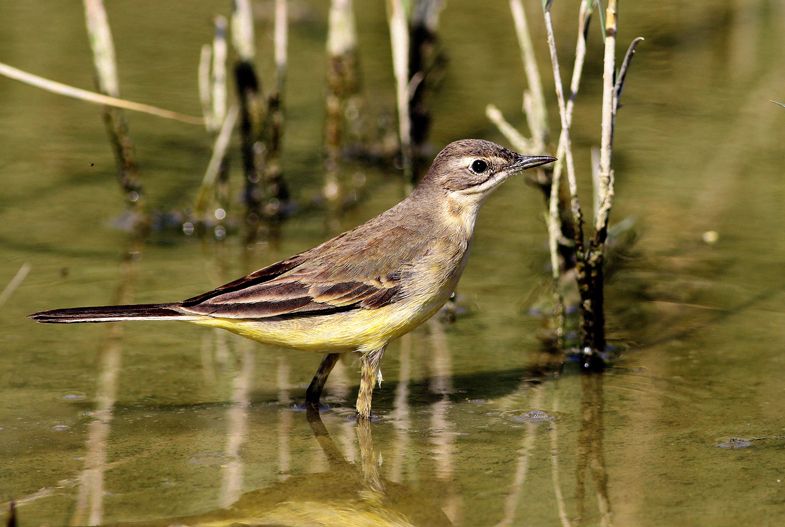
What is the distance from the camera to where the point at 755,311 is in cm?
856

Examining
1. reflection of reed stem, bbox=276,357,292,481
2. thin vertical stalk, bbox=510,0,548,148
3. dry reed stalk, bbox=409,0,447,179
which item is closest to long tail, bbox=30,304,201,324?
reflection of reed stem, bbox=276,357,292,481

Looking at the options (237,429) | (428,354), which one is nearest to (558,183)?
(428,354)

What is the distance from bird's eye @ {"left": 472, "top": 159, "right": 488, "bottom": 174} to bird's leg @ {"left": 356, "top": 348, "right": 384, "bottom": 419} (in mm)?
1248

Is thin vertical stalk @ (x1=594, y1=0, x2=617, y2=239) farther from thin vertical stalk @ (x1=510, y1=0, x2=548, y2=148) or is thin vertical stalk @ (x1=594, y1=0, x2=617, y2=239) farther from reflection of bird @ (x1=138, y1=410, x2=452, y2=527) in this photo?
reflection of bird @ (x1=138, y1=410, x2=452, y2=527)

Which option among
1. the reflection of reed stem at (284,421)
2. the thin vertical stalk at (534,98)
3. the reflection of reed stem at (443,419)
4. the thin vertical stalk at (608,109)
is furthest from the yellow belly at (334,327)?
the thin vertical stalk at (534,98)

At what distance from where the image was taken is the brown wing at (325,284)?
6.98 m

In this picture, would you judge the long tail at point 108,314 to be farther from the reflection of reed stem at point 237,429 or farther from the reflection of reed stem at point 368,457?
the reflection of reed stem at point 368,457

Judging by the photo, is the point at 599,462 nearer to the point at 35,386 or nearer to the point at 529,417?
the point at 529,417

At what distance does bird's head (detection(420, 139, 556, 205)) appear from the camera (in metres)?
7.56

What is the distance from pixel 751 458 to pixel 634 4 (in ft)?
32.1

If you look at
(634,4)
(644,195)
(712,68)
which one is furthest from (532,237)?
(634,4)

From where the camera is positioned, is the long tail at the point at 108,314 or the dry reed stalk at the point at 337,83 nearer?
the long tail at the point at 108,314

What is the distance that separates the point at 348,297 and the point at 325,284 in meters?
0.16

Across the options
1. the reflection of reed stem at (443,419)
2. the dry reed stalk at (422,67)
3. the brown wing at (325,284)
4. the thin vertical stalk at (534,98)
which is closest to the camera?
the reflection of reed stem at (443,419)
